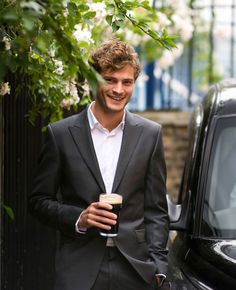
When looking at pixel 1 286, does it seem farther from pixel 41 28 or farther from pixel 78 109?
pixel 41 28

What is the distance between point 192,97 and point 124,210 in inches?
278

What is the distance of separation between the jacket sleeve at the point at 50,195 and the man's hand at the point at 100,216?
175 millimetres

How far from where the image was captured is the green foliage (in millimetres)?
3061

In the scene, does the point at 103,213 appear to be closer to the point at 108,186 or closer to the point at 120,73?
the point at 108,186

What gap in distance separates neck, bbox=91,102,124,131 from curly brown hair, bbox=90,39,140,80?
0.67ft

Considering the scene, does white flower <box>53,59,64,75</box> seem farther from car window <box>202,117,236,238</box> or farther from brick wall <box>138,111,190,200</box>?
brick wall <box>138,111,190,200</box>

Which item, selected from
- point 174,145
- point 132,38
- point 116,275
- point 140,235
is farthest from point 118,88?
point 174,145

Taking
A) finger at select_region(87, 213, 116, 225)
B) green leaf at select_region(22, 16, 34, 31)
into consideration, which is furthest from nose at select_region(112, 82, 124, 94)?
green leaf at select_region(22, 16, 34, 31)

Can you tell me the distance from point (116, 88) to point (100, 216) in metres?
0.61

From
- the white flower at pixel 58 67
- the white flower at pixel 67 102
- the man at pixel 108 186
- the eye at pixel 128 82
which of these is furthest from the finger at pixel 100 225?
the white flower at pixel 67 102

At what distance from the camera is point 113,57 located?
4008 millimetres

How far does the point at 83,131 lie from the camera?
163 inches

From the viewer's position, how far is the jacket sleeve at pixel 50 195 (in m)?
4.02

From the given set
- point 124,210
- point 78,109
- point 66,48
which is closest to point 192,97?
point 78,109
